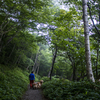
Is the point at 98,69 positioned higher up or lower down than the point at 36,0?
lower down

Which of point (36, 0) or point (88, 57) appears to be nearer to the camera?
point (88, 57)

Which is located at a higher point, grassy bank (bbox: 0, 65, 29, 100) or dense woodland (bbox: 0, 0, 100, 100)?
dense woodland (bbox: 0, 0, 100, 100)

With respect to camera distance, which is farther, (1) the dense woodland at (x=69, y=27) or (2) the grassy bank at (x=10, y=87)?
(1) the dense woodland at (x=69, y=27)

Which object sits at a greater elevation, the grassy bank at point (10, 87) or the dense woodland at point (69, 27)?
the dense woodland at point (69, 27)

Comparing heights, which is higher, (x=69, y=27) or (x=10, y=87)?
(x=69, y=27)

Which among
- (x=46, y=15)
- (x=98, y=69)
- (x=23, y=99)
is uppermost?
(x=46, y=15)

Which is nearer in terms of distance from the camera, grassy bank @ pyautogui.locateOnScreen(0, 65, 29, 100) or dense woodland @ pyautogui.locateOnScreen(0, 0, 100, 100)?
grassy bank @ pyautogui.locateOnScreen(0, 65, 29, 100)

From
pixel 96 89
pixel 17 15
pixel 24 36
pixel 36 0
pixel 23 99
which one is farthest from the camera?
pixel 24 36

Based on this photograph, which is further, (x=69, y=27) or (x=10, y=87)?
(x=69, y=27)

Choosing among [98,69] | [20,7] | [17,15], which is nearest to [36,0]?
[20,7]

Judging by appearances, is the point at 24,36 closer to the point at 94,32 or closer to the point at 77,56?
the point at 77,56

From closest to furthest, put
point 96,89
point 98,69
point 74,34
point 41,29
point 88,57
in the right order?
point 96,89
point 88,57
point 98,69
point 74,34
point 41,29

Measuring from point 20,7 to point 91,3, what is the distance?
504cm

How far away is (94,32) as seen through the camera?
5957 mm
